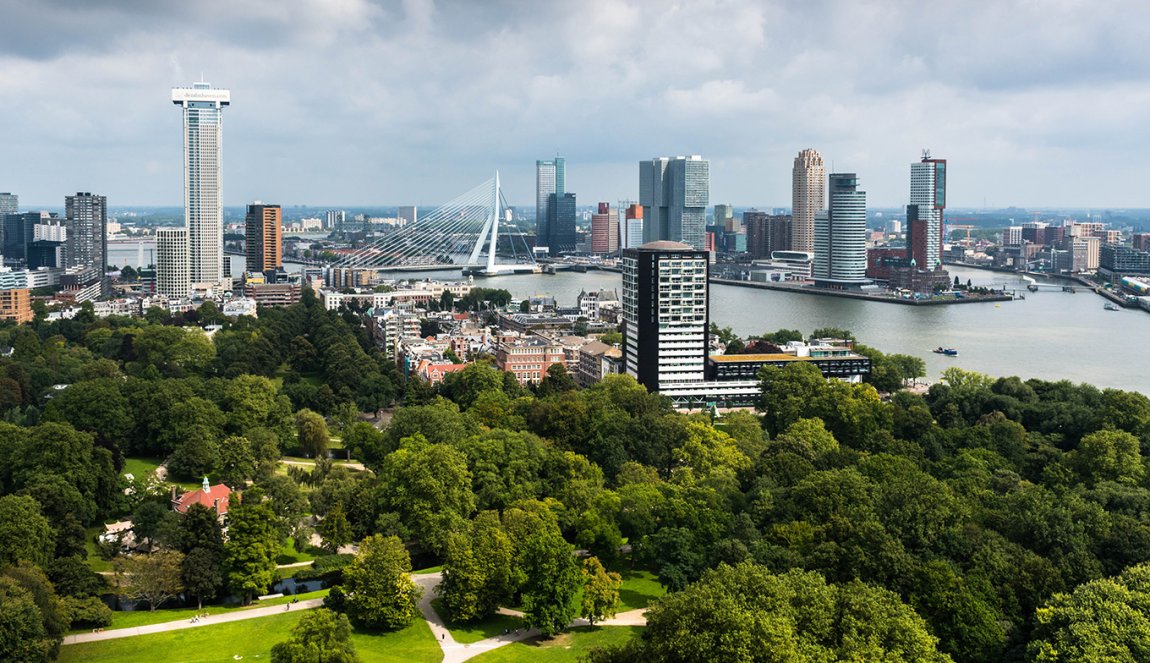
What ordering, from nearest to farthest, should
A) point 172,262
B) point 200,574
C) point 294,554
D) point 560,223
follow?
point 200,574, point 294,554, point 172,262, point 560,223

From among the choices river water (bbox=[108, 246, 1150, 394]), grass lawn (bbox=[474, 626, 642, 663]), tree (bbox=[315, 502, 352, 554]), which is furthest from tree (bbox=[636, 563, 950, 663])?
river water (bbox=[108, 246, 1150, 394])

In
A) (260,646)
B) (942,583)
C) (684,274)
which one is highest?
(684,274)

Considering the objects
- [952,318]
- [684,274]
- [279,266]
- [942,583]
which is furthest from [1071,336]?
[279,266]

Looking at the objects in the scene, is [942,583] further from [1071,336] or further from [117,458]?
[1071,336]

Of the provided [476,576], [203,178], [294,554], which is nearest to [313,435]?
[294,554]

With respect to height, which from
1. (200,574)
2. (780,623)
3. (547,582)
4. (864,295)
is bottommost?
(200,574)

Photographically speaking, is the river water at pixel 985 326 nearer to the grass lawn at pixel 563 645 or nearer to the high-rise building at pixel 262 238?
the high-rise building at pixel 262 238

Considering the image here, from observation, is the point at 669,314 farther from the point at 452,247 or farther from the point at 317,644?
the point at 452,247
